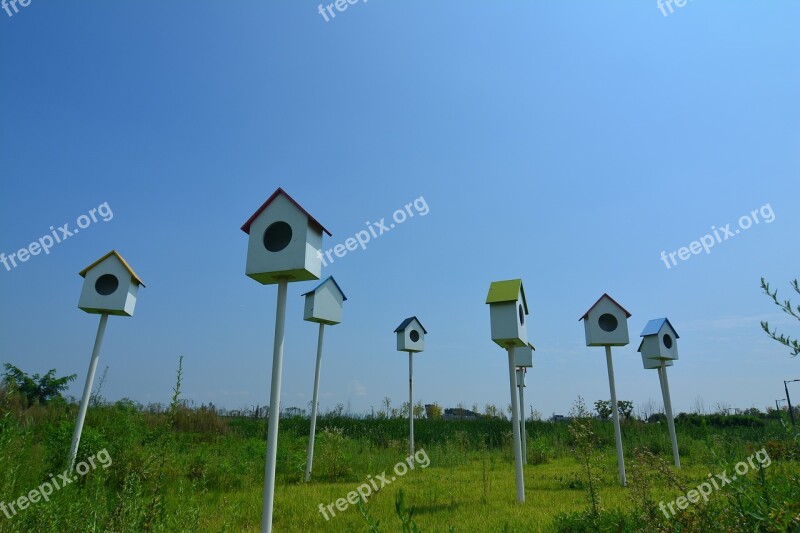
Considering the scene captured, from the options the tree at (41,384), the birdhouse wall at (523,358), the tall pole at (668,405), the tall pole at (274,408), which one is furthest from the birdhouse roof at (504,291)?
the tree at (41,384)

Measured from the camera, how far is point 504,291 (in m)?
8.70

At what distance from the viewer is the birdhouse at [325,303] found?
10.1 metres

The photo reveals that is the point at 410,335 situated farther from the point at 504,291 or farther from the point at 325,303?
the point at 504,291

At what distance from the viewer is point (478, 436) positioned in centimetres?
2039

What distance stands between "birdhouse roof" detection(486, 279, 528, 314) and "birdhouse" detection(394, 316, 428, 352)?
499cm

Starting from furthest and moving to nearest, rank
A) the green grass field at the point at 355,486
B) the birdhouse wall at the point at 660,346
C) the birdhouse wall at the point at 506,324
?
1. the birdhouse wall at the point at 660,346
2. the birdhouse wall at the point at 506,324
3. the green grass field at the point at 355,486

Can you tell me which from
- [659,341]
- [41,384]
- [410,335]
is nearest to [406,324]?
[410,335]

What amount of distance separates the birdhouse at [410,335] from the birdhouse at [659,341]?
20.6 ft

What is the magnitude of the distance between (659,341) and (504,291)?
6599mm

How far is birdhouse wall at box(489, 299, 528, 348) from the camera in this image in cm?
831

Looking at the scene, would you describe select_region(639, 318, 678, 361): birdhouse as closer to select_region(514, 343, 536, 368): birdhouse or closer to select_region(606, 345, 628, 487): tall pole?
select_region(514, 343, 536, 368): birdhouse

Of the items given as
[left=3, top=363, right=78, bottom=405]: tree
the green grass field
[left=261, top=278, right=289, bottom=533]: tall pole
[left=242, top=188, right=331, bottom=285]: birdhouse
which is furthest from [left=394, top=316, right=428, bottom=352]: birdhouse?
[left=3, top=363, right=78, bottom=405]: tree

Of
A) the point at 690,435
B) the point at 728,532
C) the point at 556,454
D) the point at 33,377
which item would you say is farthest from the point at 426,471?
the point at 33,377

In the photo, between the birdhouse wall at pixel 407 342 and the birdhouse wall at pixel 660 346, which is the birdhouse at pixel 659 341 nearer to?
the birdhouse wall at pixel 660 346
